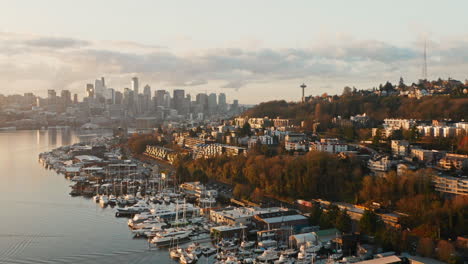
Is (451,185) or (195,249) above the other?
(451,185)

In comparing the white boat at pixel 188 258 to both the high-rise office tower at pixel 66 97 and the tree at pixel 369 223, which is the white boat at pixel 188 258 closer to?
the tree at pixel 369 223

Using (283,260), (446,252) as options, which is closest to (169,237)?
(283,260)

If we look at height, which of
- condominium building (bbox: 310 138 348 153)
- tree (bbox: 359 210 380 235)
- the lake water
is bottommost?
the lake water

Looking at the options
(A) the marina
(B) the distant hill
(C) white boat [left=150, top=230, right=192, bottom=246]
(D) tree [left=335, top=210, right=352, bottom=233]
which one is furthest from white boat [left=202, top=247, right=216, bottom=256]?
(B) the distant hill

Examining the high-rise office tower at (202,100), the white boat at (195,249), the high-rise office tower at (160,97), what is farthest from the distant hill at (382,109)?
the high-rise office tower at (160,97)

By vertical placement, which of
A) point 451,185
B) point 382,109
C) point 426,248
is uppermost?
point 382,109

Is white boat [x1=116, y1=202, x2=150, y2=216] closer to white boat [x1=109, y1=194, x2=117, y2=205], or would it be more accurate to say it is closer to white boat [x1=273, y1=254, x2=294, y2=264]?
white boat [x1=109, y1=194, x2=117, y2=205]

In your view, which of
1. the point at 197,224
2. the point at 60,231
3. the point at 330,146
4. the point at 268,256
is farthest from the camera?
the point at 330,146

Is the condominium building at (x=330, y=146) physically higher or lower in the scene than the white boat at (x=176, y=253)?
higher

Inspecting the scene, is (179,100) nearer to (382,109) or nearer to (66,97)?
(66,97)
